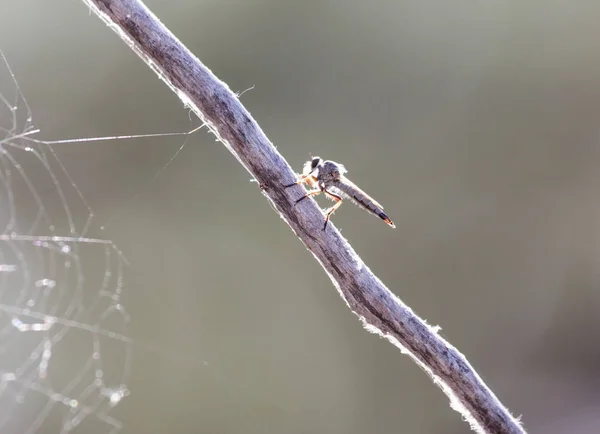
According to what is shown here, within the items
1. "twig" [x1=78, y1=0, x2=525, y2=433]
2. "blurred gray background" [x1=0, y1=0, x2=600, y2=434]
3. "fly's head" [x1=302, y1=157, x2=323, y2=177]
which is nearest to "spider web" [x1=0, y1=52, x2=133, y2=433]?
"blurred gray background" [x1=0, y1=0, x2=600, y2=434]

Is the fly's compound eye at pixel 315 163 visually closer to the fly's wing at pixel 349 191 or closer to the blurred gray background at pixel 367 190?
the fly's wing at pixel 349 191

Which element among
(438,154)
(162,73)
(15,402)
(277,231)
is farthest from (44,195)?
(438,154)

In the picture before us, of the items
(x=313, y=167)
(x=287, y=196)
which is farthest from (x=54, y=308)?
(x=287, y=196)

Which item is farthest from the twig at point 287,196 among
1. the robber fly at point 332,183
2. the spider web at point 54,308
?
the spider web at point 54,308

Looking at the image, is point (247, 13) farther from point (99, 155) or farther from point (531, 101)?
point (531, 101)

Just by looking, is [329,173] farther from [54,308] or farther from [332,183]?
[54,308]
